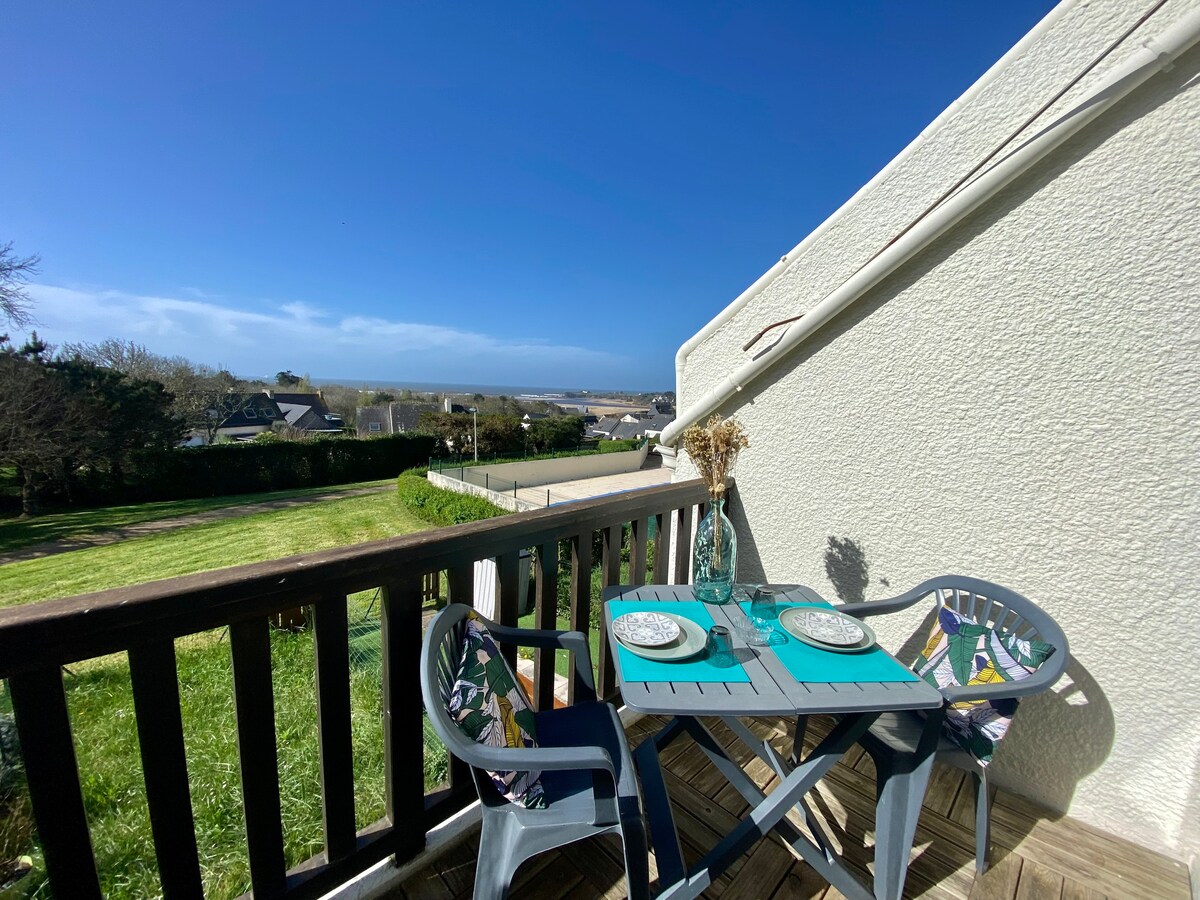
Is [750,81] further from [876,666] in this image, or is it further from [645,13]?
[876,666]

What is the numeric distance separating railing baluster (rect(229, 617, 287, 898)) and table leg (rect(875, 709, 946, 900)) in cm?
161

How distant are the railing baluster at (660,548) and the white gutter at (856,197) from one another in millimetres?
841

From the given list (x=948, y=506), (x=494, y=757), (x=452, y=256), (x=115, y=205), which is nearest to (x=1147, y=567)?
(x=948, y=506)

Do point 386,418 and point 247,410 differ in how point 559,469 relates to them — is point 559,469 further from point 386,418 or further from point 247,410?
point 247,410

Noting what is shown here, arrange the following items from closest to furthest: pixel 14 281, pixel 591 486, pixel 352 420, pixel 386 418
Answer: pixel 14 281
pixel 591 486
pixel 386 418
pixel 352 420

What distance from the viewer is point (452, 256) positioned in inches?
841

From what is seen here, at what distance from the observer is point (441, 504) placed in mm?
12820

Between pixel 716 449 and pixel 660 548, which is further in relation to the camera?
pixel 660 548

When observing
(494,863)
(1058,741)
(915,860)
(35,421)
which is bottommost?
(915,860)

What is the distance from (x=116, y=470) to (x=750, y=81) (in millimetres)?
23179

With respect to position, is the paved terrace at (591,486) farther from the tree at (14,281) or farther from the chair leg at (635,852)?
the tree at (14,281)

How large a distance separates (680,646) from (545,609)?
592mm

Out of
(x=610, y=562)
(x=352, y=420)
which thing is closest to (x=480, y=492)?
(x=610, y=562)

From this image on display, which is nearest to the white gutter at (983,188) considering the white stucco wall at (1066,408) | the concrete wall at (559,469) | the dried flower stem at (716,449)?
the white stucco wall at (1066,408)
